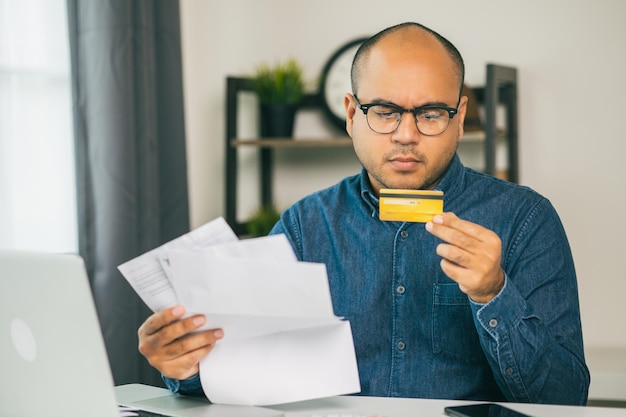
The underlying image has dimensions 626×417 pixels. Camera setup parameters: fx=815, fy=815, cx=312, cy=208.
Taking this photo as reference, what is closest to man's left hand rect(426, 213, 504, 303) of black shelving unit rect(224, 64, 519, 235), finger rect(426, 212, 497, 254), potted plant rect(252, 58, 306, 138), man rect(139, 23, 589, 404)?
finger rect(426, 212, 497, 254)

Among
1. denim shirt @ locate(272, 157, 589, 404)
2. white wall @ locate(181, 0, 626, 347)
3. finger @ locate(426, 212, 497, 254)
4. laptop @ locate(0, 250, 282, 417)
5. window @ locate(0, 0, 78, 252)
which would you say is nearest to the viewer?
laptop @ locate(0, 250, 282, 417)

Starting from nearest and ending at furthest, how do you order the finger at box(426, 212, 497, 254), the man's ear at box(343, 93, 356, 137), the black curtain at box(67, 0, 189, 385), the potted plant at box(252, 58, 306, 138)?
the finger at box(426, 212, 497, 254), the man's ear at box(343, 93, 356, 137), the black curtain at box(67, 0, 189, 385), the potted plant at box(252, 58, 306, 138)

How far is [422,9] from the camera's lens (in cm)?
300

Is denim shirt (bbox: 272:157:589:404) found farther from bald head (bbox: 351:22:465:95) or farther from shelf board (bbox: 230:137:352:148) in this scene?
shelf board (bbox: 230:137:352:148)

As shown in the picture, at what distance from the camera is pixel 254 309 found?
1.09 meters

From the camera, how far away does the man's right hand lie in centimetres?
113

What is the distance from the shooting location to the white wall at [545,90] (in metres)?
2.81

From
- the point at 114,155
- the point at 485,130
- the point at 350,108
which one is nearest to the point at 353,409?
the point at 350,108

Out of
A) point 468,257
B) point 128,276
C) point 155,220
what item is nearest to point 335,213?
point 468,257

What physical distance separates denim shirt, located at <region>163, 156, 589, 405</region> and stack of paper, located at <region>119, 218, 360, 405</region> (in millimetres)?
278

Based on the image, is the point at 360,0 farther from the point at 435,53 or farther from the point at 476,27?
the point at 435,53

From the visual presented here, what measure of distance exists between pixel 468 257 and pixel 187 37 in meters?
→ 2.13

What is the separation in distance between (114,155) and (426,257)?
1.21 meters

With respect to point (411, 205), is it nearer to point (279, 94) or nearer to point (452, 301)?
point (452, 301)
